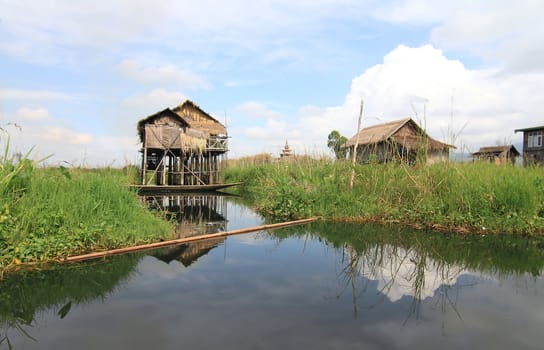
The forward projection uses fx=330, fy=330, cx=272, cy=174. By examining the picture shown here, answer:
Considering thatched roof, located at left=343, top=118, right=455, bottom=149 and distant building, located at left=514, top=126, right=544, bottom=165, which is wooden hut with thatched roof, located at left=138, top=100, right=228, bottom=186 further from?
distant building, located at left=514, top=126, right=544, bottom=165

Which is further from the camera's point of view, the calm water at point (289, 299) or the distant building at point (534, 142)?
the distant building at point (534, 142)

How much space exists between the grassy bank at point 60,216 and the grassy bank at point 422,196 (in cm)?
363

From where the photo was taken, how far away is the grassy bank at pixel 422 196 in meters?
5.77

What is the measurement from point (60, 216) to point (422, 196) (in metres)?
6.34

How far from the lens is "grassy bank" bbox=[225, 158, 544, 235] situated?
5.77 meters

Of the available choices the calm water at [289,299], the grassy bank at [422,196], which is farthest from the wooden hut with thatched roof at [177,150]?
the calm water at [289,299]

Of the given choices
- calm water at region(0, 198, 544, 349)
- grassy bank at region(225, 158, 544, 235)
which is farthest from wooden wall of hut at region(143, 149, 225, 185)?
calm water at region(0, 198, 544, 349)

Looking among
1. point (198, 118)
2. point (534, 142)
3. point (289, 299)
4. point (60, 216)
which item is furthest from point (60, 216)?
point (534, 142)

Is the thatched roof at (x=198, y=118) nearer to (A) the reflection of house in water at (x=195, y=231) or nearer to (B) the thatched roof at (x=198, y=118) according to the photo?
(B) the thatched roof at (x=198, y=118)

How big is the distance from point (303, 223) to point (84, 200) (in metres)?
4.15

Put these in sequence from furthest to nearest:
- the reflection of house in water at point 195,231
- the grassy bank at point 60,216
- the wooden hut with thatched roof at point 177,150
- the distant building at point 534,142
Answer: the distant building at point 534,142 → the wooden hut with thatched roof at point 177,150 → the reflection of house in water at point 195,231 → the grassy bank at point 60,216

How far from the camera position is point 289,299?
125 inches

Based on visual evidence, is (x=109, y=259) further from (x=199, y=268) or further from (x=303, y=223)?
(x=303, y=223)

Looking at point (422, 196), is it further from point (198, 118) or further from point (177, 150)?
point (198, 118)
